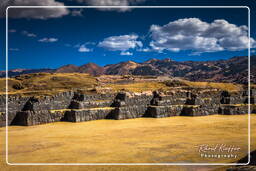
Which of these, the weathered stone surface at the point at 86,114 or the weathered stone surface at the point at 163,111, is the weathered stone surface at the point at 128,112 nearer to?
the weathered stone surface at the point at 163,111

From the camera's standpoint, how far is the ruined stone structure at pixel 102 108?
22.4 meters

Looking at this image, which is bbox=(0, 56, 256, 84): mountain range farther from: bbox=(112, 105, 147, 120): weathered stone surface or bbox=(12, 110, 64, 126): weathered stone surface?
bbox=(12, 110, 64, 126): weathered stone surface

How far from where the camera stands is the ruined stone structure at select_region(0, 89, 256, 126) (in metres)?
22.4

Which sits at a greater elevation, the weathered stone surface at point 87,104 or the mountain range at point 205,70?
the mountain range at point 205,70

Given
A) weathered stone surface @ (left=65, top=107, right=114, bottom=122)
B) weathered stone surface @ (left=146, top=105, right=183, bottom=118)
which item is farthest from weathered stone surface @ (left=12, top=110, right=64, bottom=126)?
weathered stone surface @ (left=146, top=105, right=183, bottom=118)

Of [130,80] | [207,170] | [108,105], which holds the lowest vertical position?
[207,170]

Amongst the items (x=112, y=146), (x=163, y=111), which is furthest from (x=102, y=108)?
(x=112, y=146)

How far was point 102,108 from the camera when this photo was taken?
2623 cm

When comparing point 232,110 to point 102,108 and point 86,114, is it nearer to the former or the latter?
point 102,108

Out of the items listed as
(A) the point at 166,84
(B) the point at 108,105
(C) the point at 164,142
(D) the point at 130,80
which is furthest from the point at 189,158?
(D) the point at 130,80

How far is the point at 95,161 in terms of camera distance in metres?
11.3

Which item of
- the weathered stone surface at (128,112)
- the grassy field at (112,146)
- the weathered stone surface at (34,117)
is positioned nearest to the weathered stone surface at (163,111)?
the weathered stone surface at (128,112)

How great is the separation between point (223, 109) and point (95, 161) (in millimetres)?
22245

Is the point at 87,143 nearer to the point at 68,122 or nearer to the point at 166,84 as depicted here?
the point at 68,122
